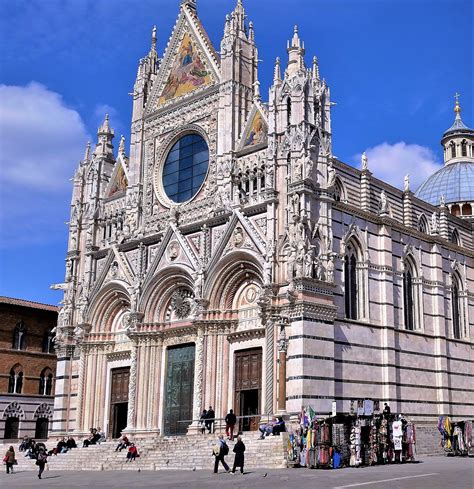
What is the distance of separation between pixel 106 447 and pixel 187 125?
15330mm

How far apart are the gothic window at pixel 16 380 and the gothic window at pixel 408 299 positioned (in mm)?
24498

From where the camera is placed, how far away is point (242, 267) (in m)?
30.5

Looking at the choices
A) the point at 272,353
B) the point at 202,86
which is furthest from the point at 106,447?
the point at 202,86

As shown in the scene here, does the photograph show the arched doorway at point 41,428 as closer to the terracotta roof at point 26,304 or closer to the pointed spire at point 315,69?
the terracotta roof at point 26,304

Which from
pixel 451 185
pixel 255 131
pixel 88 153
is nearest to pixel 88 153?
pixel 88 153

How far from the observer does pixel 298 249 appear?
27.5m

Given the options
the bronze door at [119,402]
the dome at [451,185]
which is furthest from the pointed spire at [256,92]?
the dome at [451,185]

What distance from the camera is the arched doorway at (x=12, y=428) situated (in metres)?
44.0

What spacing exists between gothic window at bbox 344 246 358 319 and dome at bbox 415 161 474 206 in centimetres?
1929

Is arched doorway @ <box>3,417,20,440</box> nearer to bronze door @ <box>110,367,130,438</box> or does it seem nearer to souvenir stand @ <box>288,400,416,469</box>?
bronze door @ <box>110,367,130,438</box>

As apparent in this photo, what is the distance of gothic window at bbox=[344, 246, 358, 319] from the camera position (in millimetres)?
29766

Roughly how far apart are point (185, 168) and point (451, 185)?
21206mm

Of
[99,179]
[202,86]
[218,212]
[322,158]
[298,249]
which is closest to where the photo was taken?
[298,249]

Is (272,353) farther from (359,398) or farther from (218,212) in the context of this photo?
(218,212)
